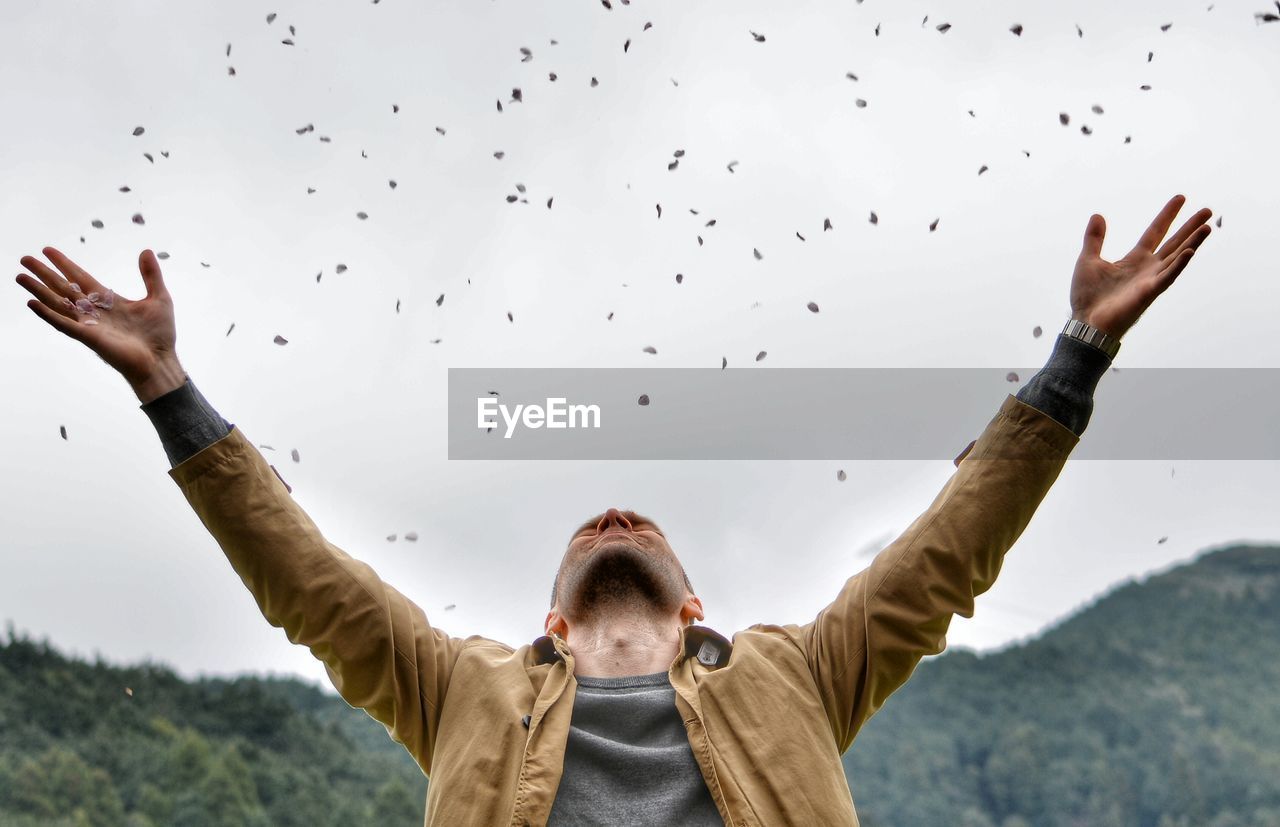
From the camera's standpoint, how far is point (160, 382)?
3.79m

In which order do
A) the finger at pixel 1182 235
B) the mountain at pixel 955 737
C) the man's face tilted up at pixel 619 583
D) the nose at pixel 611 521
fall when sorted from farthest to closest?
the mountain at pixel 955 737 < the nose at pixel 611 521 < the man's face tilted up at pixel 619 583 < the finger at pixel 1182 235

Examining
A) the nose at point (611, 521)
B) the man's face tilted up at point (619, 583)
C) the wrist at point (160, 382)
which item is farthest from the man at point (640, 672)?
the nose at point (611, 521)

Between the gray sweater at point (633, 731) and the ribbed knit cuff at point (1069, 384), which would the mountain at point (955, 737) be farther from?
the ribbed knit cuff at point (1069, 384)

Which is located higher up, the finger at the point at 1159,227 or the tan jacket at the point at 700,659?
the finger at the point at 1159,227

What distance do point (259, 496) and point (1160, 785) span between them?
162 feet

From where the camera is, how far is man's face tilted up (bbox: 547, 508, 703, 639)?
14.7ft

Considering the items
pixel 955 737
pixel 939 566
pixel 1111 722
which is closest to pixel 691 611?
pixel 939 566

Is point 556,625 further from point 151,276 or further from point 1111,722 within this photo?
point 1111,722

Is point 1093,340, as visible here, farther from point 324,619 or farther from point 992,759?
point 992,759

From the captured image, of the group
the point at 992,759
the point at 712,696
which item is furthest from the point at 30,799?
the point at 712,696

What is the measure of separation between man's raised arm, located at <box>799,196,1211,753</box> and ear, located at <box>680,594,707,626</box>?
799 millimetres

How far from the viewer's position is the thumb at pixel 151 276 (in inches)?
155

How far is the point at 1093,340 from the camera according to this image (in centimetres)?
388

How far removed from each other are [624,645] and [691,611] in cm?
59
